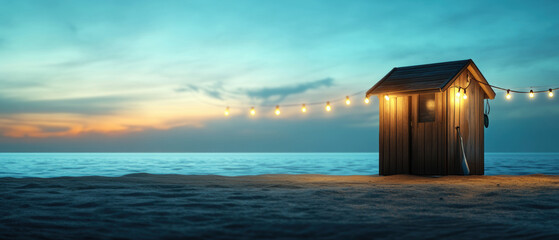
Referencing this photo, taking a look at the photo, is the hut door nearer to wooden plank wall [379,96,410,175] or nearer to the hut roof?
wooden plank wall [379,96,410,175]

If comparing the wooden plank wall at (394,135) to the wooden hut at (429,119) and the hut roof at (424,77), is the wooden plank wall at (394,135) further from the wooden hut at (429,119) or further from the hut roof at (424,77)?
the hut roof at (424,77)

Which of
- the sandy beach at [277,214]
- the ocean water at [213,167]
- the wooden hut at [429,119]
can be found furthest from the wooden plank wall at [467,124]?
the ocean water at [213,167]

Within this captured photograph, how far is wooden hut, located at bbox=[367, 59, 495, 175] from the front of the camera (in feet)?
42.0

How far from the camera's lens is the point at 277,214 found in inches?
206

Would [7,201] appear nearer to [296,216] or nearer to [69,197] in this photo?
[69,197]

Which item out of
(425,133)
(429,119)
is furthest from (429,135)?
(429,119)

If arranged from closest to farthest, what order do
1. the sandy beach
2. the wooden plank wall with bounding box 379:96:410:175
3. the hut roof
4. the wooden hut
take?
the sandy beach
the hut roof
the wooden hut
the wooden plank wall with bounding box 379:96:410:175

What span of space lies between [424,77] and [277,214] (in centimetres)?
938

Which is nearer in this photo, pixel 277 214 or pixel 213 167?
pixel 277 214

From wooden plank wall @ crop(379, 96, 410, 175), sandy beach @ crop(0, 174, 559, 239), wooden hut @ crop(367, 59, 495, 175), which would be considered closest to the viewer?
sandy beach @ crop(0, 174, 559, 239)

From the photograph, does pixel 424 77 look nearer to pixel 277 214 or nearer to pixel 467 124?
pixel 467 124

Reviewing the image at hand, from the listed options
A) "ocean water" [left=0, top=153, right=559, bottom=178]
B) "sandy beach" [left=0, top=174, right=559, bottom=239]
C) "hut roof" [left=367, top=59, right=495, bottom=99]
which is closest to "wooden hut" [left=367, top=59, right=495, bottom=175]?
"hut roof" [left=367, top=59, right=495, bottom=99]

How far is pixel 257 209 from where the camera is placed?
563 cm

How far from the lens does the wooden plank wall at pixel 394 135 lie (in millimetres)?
13258
